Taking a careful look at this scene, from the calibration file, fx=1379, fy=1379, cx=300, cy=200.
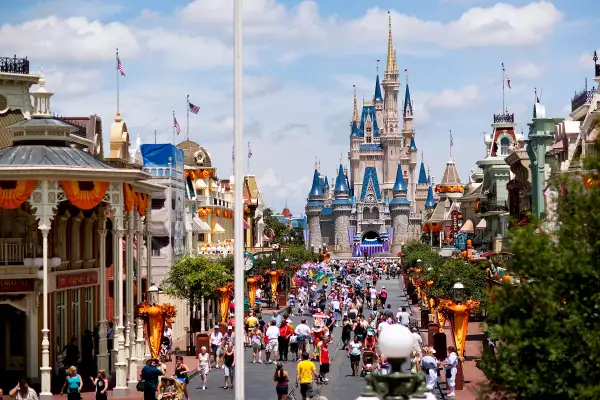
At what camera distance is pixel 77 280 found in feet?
109

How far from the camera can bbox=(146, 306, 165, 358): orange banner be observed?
1288 inches

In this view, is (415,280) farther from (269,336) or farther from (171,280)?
(269,336)

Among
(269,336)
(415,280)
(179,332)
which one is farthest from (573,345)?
(415,280)

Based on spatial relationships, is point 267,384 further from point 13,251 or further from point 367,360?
point 13,251

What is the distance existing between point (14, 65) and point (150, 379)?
19.1 meters

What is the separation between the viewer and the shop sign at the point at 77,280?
31591mm

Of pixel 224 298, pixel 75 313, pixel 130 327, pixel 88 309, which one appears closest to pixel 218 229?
pixel 224 298

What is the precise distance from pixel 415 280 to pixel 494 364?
57.8 metres

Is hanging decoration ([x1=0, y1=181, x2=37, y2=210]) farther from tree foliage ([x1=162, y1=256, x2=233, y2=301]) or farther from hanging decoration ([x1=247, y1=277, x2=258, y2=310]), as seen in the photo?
hanging decoration ([x1=247, y1=277, x2=258, y2=310])

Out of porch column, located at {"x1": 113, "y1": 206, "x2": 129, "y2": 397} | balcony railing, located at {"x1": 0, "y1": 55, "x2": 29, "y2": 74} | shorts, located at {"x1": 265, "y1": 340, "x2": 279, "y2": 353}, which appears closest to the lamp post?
porch column, located at {"x1": 113, "y1": 206, "x2": 129, "y2": 397}

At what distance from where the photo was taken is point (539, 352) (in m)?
13.8

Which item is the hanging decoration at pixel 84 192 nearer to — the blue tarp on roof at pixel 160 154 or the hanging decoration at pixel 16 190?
the hanging decoration at pixel 16 190

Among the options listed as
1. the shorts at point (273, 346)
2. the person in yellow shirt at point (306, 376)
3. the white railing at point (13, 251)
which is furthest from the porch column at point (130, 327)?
the person in yellow shirt at point (306, 376)

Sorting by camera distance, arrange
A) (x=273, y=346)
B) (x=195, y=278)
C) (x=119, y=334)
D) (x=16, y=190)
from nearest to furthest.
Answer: (x=16, y=190) < (x=119, y=334) < (x=273, y=346) < (x=195, y=278)
